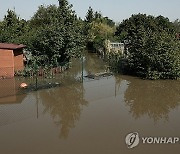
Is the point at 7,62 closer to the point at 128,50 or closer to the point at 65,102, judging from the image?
the point at 65,102

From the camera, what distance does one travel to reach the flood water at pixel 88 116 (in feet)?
28.8

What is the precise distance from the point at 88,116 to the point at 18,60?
407 inches

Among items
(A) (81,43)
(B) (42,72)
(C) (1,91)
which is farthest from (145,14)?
(C) (1,91)

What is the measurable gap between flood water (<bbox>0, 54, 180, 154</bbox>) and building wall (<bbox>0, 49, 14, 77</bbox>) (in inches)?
42.4

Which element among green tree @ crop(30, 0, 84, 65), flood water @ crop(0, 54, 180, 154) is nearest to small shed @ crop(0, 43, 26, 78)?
flood water @ crop(0, 54, 180, 154)

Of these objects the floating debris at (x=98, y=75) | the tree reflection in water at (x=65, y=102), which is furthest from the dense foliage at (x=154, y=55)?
the tree reflection in water at (x=65, y=102)

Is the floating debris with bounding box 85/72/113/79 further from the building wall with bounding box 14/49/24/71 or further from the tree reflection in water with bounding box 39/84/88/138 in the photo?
the building wall with bounding box 14/49/24/71

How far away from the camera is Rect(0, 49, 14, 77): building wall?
1859cm

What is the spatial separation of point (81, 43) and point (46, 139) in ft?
45.1

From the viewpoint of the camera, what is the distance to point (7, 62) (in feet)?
61.5

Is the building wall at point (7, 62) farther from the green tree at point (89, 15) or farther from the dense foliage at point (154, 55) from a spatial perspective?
the green tree at point (89, 15)

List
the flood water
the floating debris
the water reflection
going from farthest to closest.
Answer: the floating debris → the water reflection → the flood water

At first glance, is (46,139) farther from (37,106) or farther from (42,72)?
(42,72)

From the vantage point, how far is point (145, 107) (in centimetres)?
1289
